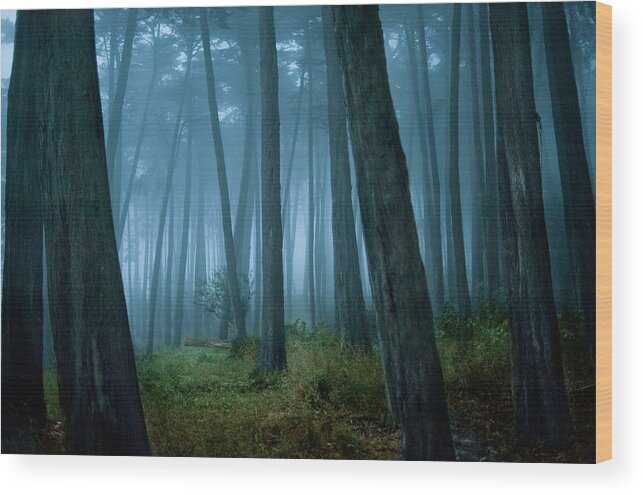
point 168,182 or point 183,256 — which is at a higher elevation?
point 168,182

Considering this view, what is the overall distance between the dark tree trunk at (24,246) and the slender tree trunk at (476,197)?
2810mm

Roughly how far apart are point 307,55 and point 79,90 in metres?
1.53

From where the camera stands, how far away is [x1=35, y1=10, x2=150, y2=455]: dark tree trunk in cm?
557

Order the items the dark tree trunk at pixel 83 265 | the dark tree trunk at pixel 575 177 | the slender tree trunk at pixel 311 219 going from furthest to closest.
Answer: the dark tree trunk at pixel 83 265 < the slender tree trunk at pixel 311 219 < the dark tree trunk at pixel 575 177

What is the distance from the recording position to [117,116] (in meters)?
5.55

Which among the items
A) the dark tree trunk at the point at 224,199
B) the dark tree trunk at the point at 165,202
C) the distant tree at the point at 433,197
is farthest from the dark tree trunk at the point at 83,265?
the distant tree at the point at 433,197

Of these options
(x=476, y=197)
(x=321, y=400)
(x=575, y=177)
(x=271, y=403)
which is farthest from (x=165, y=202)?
(x=575, y=177)

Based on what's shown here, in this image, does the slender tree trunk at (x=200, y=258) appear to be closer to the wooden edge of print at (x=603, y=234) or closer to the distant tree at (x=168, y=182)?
the distant tree at (x=168, y=182)

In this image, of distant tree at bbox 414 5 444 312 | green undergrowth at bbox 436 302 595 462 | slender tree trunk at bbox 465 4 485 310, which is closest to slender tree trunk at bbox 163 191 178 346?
distant tree at bbox 414 5 444 312

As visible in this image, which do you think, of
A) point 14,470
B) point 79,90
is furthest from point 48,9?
point 14,470

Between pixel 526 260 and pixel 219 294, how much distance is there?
1.98 metres

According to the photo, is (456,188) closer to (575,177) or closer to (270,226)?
(575,177)

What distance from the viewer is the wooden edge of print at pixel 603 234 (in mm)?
5340

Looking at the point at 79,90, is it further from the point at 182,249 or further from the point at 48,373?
the point at 48,373
